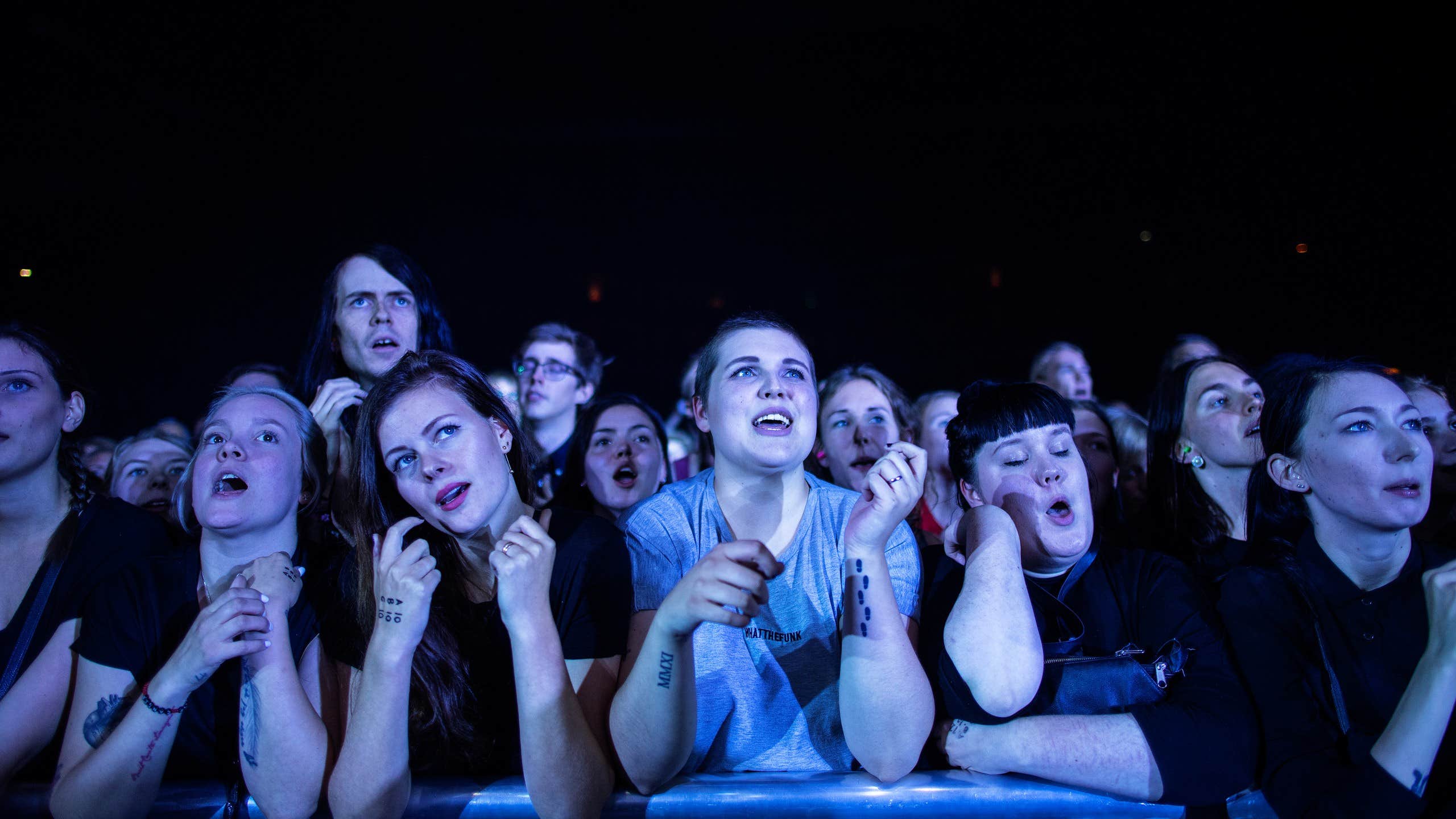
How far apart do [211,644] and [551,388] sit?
2799mm

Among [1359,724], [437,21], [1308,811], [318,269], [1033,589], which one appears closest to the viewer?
[1308,811]

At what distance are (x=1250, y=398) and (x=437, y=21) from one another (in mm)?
6348

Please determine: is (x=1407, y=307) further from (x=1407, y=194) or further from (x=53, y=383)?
(x=53, y=383)

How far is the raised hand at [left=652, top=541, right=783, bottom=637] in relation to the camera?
4.95ft

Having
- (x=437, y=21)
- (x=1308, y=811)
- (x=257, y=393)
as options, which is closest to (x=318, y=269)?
(x=437, y=21)

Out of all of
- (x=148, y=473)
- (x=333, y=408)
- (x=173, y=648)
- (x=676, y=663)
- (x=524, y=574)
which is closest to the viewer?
(x=676, y=663)

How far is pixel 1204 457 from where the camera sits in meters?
2.88

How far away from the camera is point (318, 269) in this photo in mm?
7789

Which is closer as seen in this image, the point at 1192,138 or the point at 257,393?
the point at 257,393

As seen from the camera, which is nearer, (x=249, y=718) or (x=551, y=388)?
(x=249, y=718)

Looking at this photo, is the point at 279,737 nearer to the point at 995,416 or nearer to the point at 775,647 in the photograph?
the point at 775,647

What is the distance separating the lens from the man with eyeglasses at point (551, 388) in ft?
14.8

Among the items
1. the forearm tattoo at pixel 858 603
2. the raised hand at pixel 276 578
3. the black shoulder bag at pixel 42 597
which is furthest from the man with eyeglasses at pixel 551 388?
the forearm tattoo at pixel 858 603

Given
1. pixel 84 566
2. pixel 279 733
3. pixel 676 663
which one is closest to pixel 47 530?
pixel 84 566
